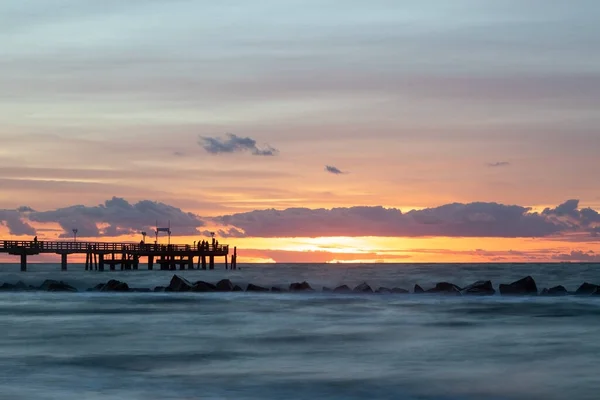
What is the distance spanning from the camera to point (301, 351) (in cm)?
3022

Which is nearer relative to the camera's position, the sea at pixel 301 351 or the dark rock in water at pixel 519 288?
the sea at pixel 301 351

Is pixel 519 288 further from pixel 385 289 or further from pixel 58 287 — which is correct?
pixel 58 287

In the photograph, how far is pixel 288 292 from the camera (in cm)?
7044

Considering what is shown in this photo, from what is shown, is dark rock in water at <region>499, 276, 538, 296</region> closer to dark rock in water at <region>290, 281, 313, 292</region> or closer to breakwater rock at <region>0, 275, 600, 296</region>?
breakwater rock at <region>0, 275, 600, 296</region>

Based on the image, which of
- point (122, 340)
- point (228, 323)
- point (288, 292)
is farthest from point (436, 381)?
point (288, 292)

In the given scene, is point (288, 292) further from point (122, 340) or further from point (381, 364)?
point (381, 364)

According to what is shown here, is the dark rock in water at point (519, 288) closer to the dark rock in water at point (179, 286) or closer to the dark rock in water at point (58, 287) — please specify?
the dark rock in water at point (179, 286)

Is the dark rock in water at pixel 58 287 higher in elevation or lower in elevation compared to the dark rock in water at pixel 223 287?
lower

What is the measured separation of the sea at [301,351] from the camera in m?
22.4

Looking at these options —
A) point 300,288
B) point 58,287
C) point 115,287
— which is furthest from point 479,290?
point 58,287

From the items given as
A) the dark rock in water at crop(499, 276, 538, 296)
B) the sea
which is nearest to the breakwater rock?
the dark rock in water at crop(499, 276, 538, 296)

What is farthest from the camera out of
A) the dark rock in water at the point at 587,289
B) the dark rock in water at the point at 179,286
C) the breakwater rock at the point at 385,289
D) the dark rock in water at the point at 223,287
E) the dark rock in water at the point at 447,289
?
the dark rock in water at the point at 179,286

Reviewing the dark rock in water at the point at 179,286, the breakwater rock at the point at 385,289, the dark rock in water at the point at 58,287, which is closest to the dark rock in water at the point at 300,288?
the breakwater rock at the point at 385,289

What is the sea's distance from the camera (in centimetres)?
2242
